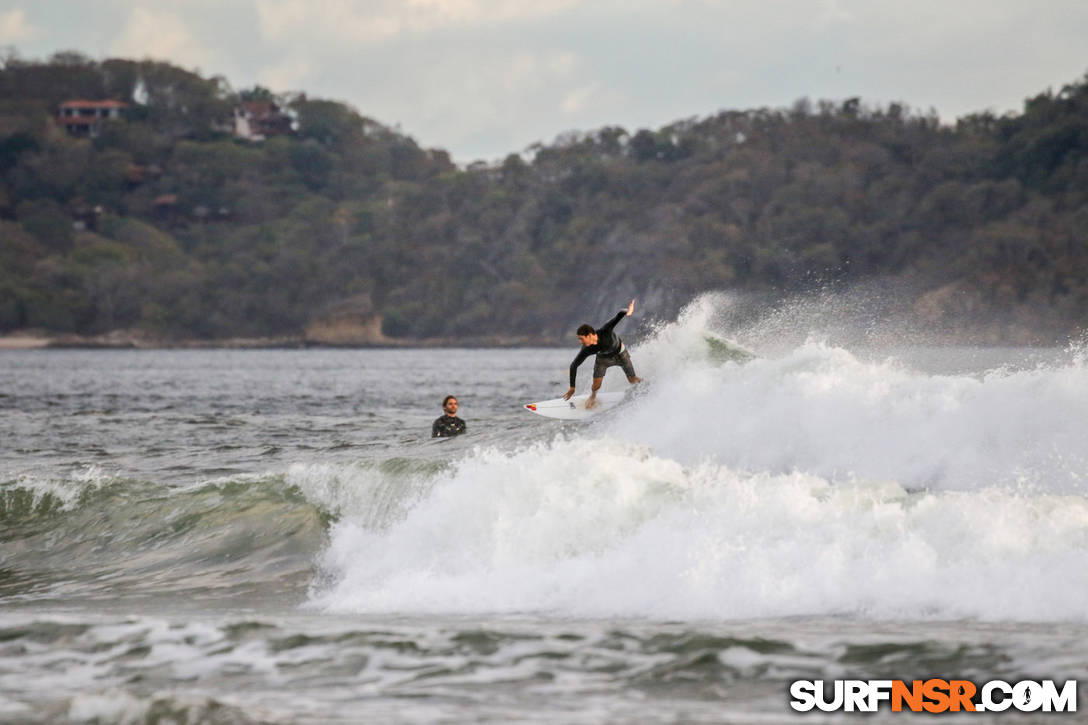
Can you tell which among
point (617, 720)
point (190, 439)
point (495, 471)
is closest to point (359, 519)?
point (495, 471)

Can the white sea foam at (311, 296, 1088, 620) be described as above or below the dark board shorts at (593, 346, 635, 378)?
below

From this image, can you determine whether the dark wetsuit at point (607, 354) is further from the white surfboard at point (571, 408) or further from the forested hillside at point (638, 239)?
the forested hillside at point (638, 239)

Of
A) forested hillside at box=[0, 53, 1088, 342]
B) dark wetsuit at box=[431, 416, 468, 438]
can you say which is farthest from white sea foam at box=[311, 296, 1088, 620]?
forested hillside at box=[0, 53, 1088, 342]

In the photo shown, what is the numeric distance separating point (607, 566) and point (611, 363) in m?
8.52

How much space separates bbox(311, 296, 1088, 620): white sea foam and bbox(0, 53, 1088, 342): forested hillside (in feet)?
369

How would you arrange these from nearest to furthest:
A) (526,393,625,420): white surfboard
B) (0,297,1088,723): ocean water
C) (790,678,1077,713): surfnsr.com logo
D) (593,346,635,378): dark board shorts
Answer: (790,678,1077,713): surfnsr.com logo → (0,297,1088,723): ocean water → (593,346,635,378): dark board shorts → (526,393,625,420): white surfboard

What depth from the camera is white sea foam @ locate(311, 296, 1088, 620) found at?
10930 mm

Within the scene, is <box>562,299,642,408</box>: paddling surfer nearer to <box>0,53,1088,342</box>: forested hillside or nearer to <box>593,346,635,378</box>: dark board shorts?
<box>593,346,635,378</box>: dark board shorts

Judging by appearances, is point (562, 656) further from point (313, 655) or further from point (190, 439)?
point (190, 439)

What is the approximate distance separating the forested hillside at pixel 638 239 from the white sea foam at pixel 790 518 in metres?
112

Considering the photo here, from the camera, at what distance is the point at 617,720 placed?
322 inches

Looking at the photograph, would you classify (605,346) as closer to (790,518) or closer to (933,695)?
(790,518)

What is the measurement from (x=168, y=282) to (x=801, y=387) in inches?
6432

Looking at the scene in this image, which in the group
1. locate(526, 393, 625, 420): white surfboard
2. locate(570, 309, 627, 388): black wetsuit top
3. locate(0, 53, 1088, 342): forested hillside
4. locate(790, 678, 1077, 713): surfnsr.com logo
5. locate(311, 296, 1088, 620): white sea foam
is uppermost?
locate(0, 53, 1088, 342): forested hillside
